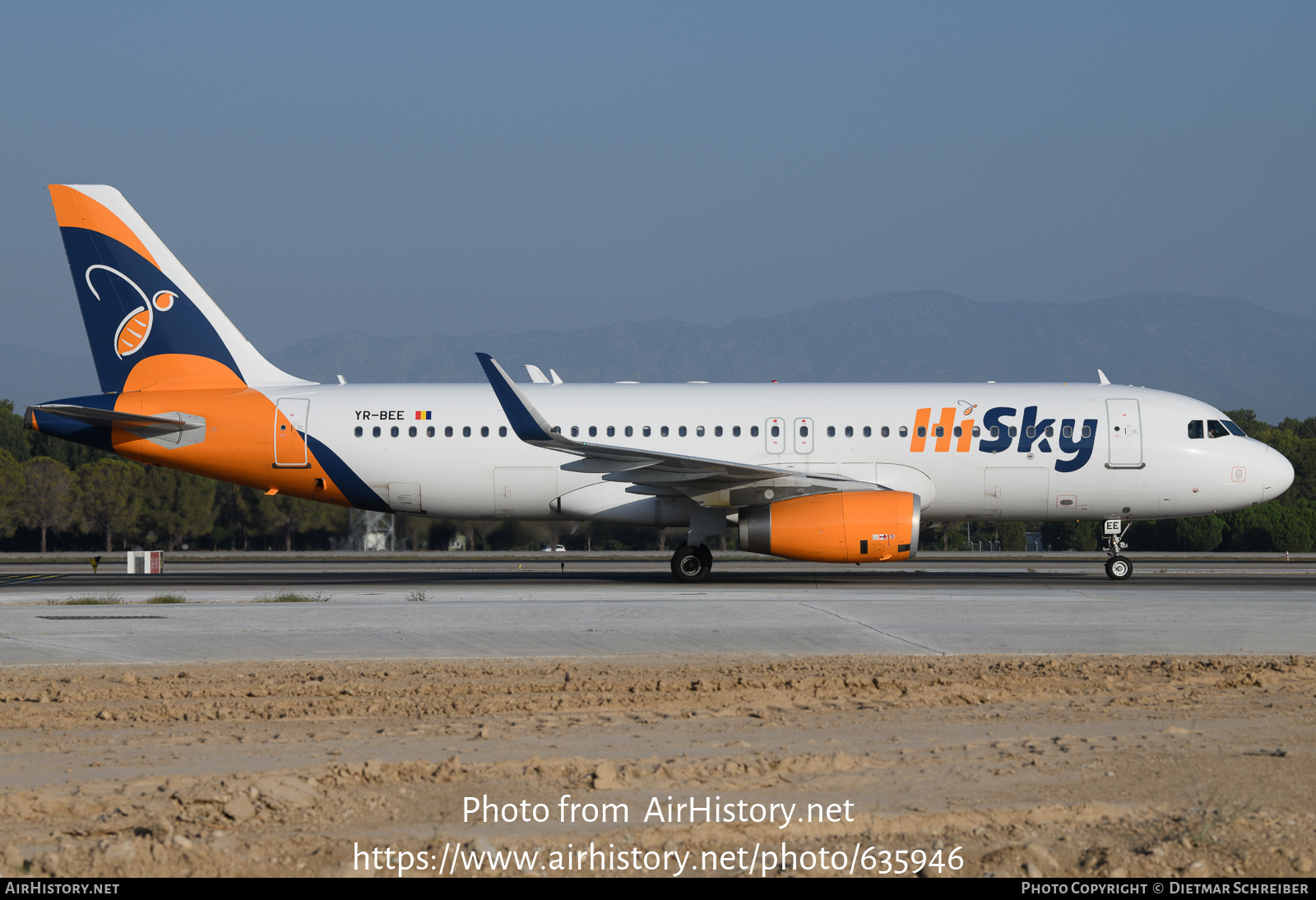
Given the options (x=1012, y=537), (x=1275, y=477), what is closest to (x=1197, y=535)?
(x=1012, y=537)

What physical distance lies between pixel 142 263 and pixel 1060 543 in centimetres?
4675

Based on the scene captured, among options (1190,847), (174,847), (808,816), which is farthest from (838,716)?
(174,847)

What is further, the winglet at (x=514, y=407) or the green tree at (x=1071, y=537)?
the green tree at (x=1071, y=537)

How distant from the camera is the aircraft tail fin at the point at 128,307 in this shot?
73.9 feet

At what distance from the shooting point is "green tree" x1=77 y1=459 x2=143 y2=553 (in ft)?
178

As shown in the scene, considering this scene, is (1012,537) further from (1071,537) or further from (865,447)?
(865,447)

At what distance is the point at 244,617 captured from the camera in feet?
49.7

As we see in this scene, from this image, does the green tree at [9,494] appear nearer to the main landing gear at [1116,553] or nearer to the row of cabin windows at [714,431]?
the row of cabin windows at [714,431]

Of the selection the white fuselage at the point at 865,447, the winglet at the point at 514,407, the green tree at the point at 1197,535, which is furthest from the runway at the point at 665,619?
the green tree at the point at 1197,535

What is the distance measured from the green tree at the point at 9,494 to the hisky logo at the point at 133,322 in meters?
41.0

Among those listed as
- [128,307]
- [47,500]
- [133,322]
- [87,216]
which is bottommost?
[47,500]

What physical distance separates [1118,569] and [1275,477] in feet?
11.2

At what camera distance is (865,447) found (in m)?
21.3

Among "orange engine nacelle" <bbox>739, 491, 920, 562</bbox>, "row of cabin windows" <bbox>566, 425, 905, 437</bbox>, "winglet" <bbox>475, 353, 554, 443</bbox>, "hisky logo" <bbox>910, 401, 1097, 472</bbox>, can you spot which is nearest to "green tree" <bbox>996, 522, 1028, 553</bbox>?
"hisky logo" <bbox>910, 401, 1097, 472</bbox>
